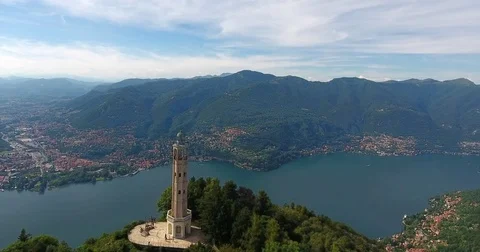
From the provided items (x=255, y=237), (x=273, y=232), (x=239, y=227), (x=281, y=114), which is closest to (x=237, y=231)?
(x=239, y=227)

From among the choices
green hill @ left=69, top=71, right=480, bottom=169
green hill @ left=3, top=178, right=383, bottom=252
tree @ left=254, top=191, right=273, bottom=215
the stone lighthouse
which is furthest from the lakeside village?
tree @ left=254, top=191, right=273, bottom=215

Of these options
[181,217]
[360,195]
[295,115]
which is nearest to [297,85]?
[295,115]

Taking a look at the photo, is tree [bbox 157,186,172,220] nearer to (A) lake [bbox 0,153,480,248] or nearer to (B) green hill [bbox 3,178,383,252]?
(B) green hill [bbox 3,178,383,252]

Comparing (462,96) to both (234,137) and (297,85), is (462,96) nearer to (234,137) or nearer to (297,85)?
(297,85)

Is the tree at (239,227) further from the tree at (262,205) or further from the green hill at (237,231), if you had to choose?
the tree at (262,205)

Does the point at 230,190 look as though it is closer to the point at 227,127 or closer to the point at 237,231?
the point at 237,231

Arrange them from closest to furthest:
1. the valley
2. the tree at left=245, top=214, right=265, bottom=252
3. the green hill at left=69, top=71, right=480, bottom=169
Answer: the tree at left=245, top=214, right=265, bottom=252 < the valley < the green hill at left=69, top=71, right=480, bottom=169
